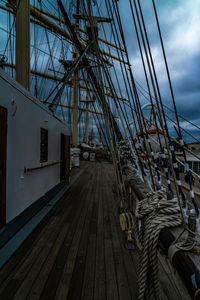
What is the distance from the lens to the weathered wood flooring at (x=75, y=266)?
4.94ft

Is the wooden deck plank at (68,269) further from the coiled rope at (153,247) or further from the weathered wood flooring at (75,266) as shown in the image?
the coiled rope at (153,247)

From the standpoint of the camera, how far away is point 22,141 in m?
2.71

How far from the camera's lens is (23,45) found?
156 inches

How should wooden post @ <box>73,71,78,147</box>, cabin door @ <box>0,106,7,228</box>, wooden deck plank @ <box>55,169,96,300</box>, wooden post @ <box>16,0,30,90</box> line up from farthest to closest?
wooden post @ <box>73,71,78,147</box> < wooden post @ <box>16,0,30,90</box> < cabin door @ <box>0,106,7,228</box> < wooden deck plank @ <box>55,169,96,300</box>

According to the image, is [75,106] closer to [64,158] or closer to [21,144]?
[64,158]

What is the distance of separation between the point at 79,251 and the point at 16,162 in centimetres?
162

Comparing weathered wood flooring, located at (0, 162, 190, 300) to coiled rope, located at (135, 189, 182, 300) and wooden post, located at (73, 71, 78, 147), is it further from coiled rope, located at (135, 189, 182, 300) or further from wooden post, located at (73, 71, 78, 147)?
wooden post, located at (73, 71, 78, 147)

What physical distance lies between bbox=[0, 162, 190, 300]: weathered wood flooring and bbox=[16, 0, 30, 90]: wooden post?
11.2ft

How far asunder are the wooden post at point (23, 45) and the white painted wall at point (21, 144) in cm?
105

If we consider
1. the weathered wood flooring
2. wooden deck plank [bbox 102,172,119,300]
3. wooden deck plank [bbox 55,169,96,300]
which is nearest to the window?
the weathered wood flooring

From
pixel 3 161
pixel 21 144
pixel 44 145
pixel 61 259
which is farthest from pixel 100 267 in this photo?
pixel 44 145

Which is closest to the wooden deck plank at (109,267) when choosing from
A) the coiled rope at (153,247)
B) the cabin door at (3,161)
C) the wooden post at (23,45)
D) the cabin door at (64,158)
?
the coiled rope at (153,247)

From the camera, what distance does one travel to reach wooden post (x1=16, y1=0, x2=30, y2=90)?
3.93 metres

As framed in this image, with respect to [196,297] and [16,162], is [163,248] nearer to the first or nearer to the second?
[196,297]
